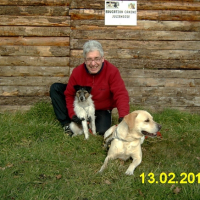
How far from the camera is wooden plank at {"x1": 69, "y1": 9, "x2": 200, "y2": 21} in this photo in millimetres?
5887

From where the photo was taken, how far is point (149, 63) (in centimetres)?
620

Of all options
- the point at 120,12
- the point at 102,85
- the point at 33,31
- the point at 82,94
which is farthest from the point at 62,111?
the point at 120,12

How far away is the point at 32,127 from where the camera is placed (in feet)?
15.6

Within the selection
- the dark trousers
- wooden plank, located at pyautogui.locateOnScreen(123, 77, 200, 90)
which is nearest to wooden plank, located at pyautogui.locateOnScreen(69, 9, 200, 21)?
wooden plank, located at pyautogui.locateOnScreen(123, 77, 200, 90)

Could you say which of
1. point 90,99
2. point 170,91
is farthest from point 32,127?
point 170,91

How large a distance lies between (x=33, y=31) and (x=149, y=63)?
269 centimetres

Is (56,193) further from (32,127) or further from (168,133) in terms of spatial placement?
(168,133)

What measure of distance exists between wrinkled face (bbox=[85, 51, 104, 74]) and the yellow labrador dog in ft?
3.97

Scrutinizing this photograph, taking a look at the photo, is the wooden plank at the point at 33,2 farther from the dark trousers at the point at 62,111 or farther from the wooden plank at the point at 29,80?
the dark trousers at the point at 62,111

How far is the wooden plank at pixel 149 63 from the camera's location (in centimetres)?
612

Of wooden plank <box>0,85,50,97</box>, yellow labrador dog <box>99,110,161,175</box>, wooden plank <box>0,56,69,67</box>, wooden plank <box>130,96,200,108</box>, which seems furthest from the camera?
wooden plank <box>130,96,200,108</box>

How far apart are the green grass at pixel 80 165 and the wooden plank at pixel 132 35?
192 centimetres

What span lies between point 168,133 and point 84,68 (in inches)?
77.6
